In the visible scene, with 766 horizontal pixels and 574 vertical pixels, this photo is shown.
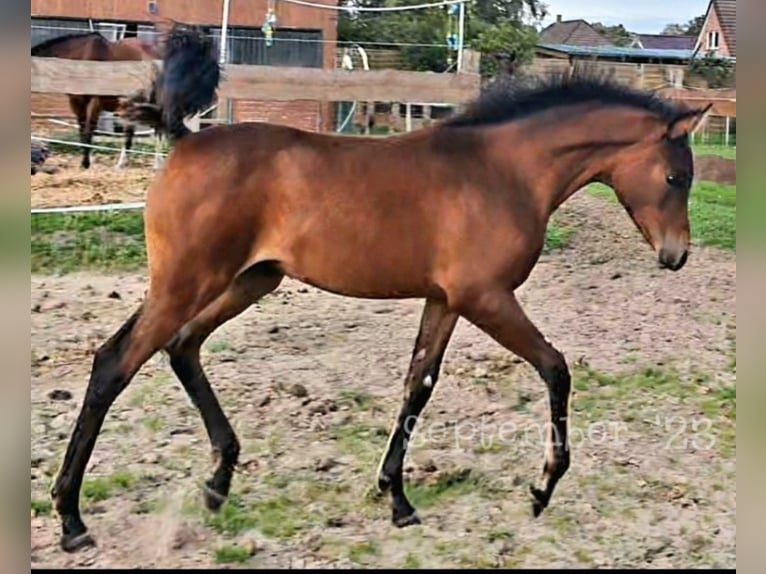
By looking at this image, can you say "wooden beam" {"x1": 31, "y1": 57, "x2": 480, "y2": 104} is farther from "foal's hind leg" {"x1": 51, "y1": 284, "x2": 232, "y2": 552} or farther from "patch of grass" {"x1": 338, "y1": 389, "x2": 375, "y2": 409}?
"foal's hind leg" {"x1": 51, "y1": 284, "x2": 232, "y2": 552}

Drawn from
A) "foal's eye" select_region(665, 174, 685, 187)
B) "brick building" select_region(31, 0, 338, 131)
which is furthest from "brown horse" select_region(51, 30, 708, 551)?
"brick building" select_region(31, 0, 338, 131)

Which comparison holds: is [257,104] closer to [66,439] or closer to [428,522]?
[66,439]

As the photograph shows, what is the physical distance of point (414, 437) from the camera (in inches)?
162

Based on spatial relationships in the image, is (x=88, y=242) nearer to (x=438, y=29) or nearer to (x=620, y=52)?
(x=438, y=29)

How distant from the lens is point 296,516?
3498 millimetres

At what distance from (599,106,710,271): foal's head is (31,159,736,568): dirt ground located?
978 mm

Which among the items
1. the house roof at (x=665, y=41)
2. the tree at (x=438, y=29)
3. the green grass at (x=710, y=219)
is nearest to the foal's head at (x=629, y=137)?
the tree at (x=438, y=29)

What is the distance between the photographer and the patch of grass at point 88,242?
559 cm

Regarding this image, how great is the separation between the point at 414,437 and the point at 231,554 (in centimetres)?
109

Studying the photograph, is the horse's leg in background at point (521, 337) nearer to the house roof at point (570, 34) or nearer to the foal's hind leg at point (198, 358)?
the foal's hind leg at point (198, 358)

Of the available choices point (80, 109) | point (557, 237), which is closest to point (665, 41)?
point (557, 237)

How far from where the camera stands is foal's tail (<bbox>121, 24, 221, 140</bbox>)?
3273 millimetres

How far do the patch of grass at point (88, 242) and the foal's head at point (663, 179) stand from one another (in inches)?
125
